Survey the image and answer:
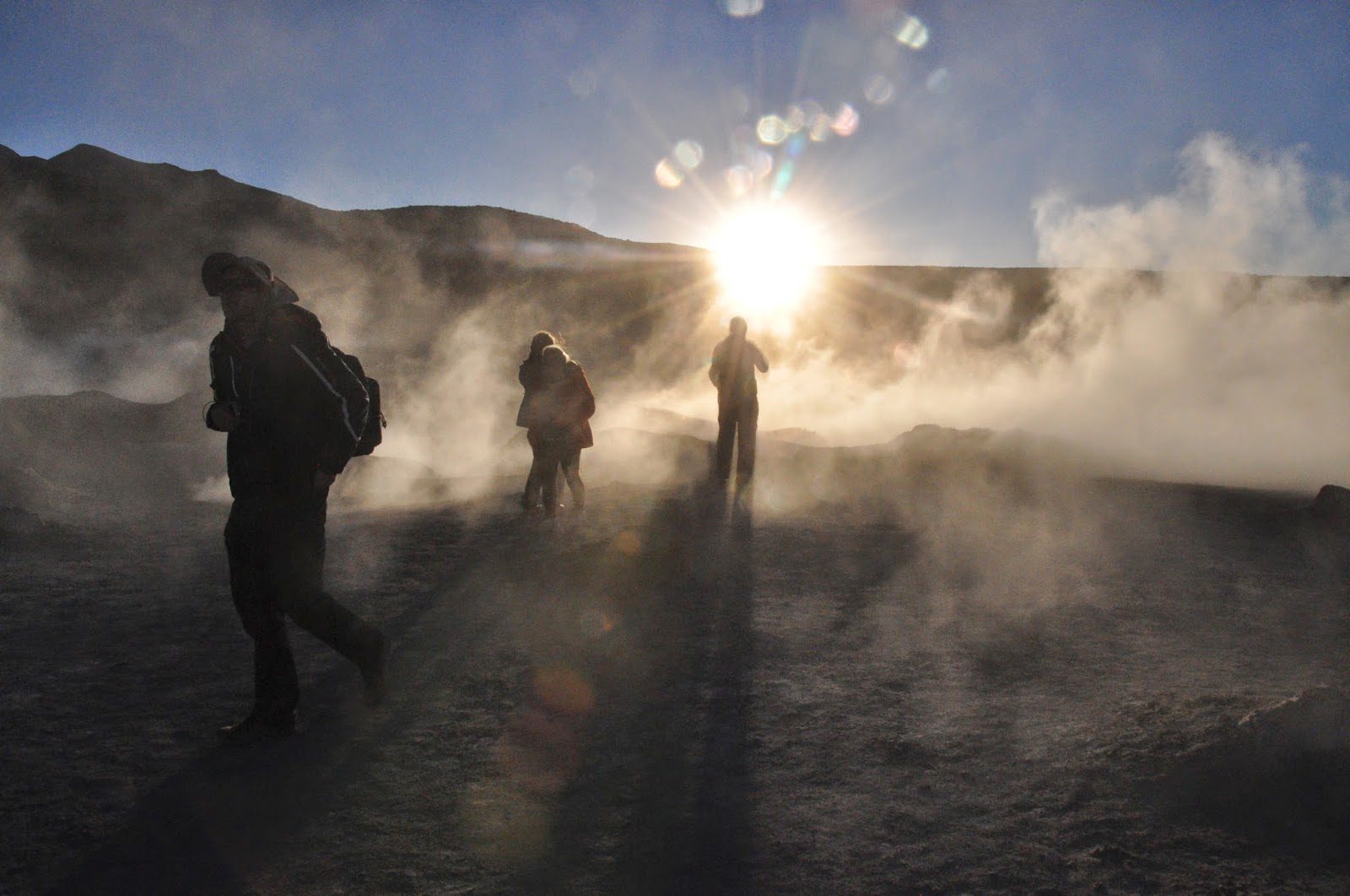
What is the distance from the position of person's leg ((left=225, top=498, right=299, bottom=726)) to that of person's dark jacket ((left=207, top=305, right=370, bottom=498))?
0.33ft

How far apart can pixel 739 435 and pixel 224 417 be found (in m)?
6.19

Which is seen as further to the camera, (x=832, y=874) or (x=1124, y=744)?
(x=1124, y=744)

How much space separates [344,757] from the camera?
283cm

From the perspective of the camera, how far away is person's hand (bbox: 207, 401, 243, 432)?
9.09 feet

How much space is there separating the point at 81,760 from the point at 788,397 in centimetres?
1865

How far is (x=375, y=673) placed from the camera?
3.08 m

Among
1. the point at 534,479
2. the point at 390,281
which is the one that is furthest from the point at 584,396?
the point at 390,281

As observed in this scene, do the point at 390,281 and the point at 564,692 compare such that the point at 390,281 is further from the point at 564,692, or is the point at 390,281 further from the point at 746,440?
the point at 564,692

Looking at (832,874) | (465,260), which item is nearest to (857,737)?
(832,874)

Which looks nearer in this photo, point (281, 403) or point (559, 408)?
point (281, 403)

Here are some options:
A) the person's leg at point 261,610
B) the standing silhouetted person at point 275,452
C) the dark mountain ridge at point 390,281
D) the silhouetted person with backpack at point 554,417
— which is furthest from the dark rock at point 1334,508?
the dark mountain ridge at point 390,281

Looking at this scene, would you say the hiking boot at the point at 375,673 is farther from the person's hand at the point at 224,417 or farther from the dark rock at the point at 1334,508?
the dark rock at the point at 1334,508

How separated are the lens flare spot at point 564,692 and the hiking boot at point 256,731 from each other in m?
0.93

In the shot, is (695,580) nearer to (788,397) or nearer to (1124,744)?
(1124,744)
